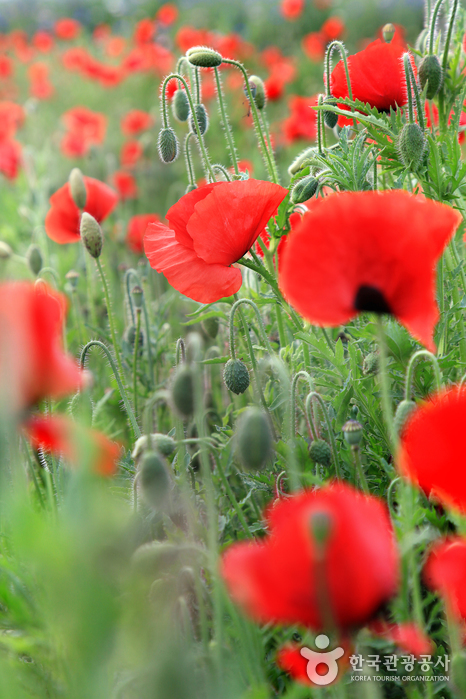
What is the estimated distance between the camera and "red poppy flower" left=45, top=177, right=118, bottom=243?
1.75 meters

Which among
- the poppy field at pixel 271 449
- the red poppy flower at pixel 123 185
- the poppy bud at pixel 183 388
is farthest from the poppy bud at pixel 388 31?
the red poppy flower at pixel 123 185

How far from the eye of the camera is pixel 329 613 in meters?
0.55

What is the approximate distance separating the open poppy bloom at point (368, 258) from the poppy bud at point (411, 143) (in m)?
0.41

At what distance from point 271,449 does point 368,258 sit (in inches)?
12.3

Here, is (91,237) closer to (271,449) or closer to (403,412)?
(271,449)

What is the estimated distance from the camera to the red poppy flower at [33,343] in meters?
0.63

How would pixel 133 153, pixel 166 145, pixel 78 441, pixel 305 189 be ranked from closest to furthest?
1. pixel 78 441
2. pixel 305 189
3. pixel 166 145
4. pixel 133 153

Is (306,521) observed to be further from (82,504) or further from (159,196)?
(159,196)

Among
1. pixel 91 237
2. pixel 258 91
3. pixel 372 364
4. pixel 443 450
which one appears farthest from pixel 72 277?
pixel 443 450

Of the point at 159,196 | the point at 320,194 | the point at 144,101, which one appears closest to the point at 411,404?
the point at 320,194

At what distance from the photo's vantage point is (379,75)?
1.31m

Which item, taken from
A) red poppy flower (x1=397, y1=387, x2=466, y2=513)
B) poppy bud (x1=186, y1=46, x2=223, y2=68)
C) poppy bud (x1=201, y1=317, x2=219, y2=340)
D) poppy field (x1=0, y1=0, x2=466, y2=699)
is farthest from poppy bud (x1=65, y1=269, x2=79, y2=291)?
red poppy flower (x1=397, y1=387, x2=466, y2=513)

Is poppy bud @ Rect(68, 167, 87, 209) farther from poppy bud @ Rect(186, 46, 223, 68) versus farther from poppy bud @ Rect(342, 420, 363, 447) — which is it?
poppy bud @ Rect(342, 420, 363, 447)

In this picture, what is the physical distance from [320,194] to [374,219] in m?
0.83
